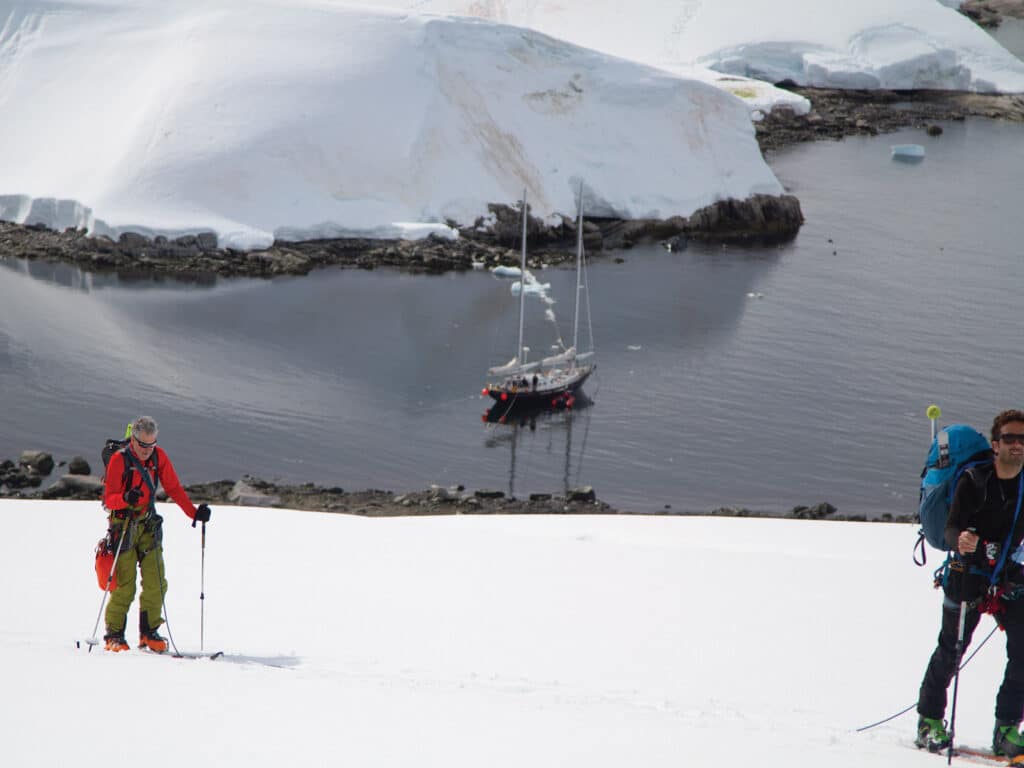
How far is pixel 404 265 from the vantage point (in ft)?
139

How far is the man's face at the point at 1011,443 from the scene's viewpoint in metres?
6.12

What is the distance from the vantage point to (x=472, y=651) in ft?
28.1

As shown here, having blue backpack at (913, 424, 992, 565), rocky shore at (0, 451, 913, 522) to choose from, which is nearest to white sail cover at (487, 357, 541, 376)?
Result: rocky shore at (0, 451, 913, 522)

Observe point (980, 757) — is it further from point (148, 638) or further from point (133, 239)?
point (133, 239)

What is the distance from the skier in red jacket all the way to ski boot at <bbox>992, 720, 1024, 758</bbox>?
198 inches

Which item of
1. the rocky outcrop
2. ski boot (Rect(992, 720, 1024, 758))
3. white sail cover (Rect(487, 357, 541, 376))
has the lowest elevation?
ski boot (Rect(992, 720, 1024, 758))

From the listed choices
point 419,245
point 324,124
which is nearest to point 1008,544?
point 419,245

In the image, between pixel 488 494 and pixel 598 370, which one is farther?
pixel 598 370

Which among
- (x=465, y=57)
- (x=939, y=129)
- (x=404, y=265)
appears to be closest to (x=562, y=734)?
(x=404, y=265)

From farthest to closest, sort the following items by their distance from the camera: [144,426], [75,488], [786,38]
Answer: [786,38] → [75,488] → [144,426]

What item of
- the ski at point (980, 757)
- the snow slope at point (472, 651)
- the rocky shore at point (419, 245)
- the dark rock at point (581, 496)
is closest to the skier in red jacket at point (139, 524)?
the snow slope at point (472, 651)

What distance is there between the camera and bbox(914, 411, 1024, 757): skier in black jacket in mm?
6188

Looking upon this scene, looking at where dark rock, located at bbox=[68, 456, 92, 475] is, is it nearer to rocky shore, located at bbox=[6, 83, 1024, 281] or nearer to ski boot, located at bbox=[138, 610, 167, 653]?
rocky shore, located at bbox=[6, 83, 1024, 281]

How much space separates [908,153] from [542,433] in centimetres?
4007
